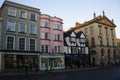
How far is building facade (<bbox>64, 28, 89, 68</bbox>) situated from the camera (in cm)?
4006

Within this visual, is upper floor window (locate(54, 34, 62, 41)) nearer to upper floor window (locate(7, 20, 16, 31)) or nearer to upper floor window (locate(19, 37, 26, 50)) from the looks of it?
upper floor window (locate(19, 37, 26, 50))

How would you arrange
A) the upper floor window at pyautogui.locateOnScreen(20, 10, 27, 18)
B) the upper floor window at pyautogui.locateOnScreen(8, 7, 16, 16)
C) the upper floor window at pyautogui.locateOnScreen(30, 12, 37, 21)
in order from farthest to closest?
the upper floor window at pyautogui.locateOnScreen(30, 12, 37, 21) → the upper floor window at pyautogui.locateOnScreen(20, 10, 27, 18) → the upper floor window at pyautogui.locateOnScreen(8, 7, 16, 16)

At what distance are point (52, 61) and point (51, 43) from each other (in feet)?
14.7

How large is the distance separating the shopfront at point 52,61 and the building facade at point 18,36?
5.95ft

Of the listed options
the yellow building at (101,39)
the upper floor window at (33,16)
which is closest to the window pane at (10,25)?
the upper floor window at (33,16)

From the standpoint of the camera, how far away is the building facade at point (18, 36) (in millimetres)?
28953

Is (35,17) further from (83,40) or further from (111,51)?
(111,51)

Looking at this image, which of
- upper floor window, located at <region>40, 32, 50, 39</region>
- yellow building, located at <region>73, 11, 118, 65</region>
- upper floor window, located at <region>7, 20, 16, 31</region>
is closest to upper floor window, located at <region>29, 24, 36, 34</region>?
upper floor window, located at <region>40, 32, 50, 39</region>

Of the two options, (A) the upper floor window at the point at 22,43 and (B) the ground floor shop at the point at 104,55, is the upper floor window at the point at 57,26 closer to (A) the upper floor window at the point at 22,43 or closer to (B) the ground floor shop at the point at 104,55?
(A) the upper floor window at the point at 22,43

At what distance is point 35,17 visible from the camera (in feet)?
114

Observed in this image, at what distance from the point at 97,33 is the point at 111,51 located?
9561 mm

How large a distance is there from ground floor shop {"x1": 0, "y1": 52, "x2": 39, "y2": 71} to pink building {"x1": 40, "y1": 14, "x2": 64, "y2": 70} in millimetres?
2090

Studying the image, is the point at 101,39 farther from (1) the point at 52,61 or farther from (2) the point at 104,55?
(1) the point at 52,61

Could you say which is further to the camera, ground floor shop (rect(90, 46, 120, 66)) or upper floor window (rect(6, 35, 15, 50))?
ground floor shop (rect(90, 46, 120, 66))
